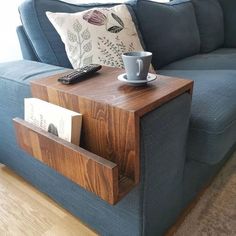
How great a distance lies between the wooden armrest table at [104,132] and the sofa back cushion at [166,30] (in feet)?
2.14

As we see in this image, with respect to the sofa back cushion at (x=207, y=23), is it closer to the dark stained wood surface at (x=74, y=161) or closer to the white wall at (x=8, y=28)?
the white wall at (x=8, y=28)

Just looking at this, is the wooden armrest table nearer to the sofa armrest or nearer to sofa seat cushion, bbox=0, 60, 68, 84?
the sofa armrest

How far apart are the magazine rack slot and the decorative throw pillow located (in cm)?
36

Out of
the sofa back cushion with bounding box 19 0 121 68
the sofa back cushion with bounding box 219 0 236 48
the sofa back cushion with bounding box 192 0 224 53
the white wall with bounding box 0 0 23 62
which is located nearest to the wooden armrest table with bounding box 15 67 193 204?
the sofa back cushion with bounding box 19 0 121 68

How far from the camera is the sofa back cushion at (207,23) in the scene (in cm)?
161

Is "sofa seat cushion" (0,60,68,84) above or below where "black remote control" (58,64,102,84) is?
below

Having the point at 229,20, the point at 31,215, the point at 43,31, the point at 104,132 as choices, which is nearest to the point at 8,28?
the point at 43,31

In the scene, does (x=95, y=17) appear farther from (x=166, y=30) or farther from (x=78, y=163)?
(x=78, y=163)

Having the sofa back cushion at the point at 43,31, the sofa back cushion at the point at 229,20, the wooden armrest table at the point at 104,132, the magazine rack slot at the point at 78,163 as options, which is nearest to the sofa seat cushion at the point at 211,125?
the wooden armrest table at the point at 104,132

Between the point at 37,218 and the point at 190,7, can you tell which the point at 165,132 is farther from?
the point at 190,7

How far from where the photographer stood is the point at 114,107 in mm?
519

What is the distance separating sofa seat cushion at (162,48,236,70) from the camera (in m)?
1.25

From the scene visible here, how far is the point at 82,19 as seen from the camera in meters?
0.93

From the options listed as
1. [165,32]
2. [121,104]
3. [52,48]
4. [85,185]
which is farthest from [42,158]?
[165,32]
